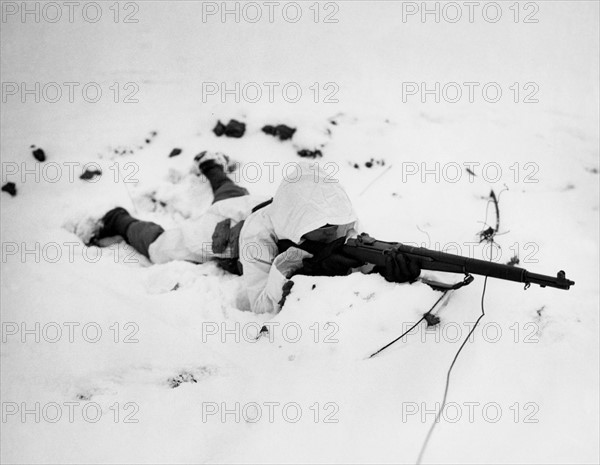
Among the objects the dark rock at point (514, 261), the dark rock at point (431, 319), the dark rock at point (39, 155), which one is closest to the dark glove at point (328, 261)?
the dark rock at point (431, 319)

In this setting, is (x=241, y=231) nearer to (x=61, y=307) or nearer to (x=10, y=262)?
(x=61, y=307)

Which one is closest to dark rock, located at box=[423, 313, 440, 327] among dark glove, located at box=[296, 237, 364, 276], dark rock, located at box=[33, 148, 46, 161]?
dark glove, located at box=[296, 237, 364, 276]

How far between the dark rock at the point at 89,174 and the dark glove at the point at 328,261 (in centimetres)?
191

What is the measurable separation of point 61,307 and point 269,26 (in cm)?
320

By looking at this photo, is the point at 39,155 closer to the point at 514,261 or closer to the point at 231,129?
the point at 231,129

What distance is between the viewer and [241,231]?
315cm

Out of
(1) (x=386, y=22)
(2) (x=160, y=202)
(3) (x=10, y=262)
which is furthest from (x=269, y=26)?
(3) (x=10, y=262)

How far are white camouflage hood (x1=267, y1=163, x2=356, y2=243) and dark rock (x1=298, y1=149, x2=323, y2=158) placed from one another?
1229 millimetres

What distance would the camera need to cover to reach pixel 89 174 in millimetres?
4141

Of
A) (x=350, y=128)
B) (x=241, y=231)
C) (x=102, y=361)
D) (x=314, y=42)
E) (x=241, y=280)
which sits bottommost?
(x=102, y=361)

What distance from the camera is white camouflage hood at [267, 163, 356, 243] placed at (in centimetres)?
283

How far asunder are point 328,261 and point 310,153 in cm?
148

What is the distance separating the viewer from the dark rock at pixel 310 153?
4137 mm

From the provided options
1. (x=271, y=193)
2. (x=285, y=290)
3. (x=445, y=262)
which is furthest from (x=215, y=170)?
(x=445, y=262)
